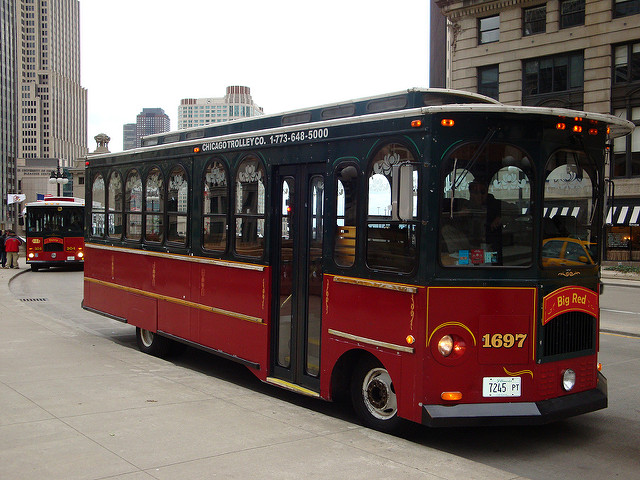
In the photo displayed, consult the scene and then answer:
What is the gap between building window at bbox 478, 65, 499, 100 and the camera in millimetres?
37562

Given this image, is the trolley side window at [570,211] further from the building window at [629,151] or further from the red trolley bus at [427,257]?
the building window at [629,151]

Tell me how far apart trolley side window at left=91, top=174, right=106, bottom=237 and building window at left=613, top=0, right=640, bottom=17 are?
29.6 m

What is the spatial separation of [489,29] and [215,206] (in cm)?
3328

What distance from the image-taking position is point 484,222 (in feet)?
18.4

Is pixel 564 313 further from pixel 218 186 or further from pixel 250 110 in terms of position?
pixel 250 110

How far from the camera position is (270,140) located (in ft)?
24.9

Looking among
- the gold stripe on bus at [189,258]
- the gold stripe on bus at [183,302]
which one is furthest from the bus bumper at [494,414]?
the gold stripe on bus at [189,258]

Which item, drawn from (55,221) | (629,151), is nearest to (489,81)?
(629,151)

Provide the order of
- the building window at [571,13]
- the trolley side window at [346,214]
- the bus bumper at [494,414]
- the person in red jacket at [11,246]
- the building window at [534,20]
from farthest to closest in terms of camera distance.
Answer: the building window at [534,20], the building window at [571,13], the person in red jacket at [11,246], the trolley side window at [346,214], the bus bumper at [494,414]

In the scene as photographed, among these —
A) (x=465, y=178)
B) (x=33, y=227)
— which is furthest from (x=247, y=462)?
(x=33, y=227)

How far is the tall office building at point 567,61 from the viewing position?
32.4m

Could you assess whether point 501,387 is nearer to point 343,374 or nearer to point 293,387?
point 343,374

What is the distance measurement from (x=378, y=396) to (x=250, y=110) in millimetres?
29857

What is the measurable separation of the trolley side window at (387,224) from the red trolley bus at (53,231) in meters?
24.6
